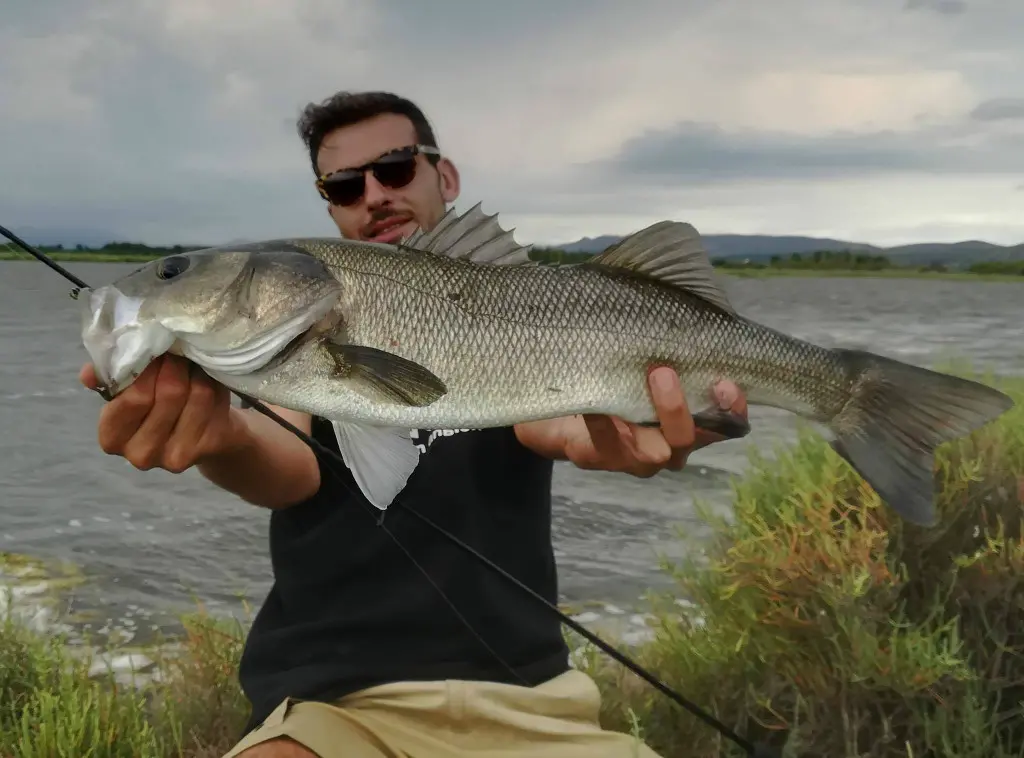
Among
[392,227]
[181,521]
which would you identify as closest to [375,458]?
[392,227]

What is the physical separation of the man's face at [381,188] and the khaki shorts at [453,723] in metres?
1.98

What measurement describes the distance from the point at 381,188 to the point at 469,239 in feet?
5.29

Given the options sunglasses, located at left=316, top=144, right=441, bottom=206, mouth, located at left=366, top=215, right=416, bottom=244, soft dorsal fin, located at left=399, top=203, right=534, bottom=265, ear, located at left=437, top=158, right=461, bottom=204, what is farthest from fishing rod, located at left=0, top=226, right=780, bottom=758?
ear, located at left=437, top=158, right=461, bottom=204

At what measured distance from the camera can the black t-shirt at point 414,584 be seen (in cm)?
313

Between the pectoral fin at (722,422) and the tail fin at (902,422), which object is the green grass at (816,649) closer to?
the tail fin at (902,422)

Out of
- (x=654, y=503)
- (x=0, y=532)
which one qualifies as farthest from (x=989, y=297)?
(x=0, y=532)

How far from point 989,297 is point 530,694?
72.9m

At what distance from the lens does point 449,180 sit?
456 centimetres

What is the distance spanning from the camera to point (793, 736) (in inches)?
129

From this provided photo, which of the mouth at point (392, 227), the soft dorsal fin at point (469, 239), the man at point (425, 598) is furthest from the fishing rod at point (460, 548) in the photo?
the mouth at point (392, 227)

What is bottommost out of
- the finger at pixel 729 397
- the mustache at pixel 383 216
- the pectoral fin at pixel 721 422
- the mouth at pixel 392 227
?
the pectoral fin at pixel 721 422

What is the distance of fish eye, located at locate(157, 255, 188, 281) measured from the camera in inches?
88.5

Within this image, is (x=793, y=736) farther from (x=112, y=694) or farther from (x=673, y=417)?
(x=112, y=694)

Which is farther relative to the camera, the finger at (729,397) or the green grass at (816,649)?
the green grass at (816,649)
